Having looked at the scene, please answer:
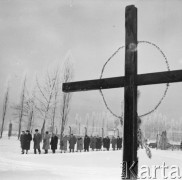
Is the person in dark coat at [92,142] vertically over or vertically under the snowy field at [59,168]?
over

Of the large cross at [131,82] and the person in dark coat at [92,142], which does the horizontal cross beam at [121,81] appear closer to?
the large cross at [131,82]

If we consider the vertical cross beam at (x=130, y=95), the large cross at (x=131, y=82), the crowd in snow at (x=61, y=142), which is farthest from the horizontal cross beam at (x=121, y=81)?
the crowd in snow at (x=61, y=142)

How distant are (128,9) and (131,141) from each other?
1.82 m

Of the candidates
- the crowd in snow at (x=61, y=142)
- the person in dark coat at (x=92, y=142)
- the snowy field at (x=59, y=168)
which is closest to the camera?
the snowy field at (x=59, y=168)

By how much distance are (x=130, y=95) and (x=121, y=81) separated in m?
0.33

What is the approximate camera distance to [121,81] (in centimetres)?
430

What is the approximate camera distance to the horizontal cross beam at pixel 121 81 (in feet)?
13.0

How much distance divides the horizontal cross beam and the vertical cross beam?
12 centimetres

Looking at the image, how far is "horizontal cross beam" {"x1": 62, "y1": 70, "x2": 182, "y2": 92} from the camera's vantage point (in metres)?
3.95

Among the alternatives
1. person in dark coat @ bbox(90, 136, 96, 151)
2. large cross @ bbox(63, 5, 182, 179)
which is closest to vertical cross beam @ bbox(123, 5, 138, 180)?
large cross @ bbox(63, 5, 182, 179)

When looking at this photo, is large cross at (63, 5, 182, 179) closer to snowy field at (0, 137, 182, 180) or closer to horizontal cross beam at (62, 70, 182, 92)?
horizontal cross beam at (62, 70, 182, 92)

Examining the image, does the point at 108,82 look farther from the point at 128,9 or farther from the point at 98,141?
the point at 98,141

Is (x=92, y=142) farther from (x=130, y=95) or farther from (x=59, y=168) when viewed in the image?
(x=130, y=95)

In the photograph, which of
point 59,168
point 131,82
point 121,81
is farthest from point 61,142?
point 131,82
